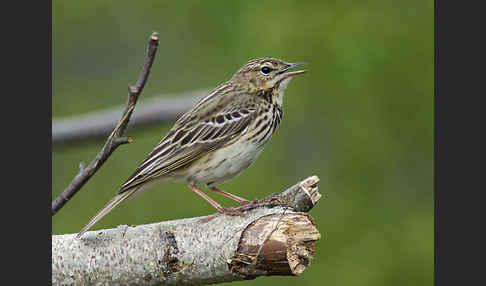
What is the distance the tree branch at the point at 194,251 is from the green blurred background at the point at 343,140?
2.61m

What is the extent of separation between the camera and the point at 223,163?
4.97 metres

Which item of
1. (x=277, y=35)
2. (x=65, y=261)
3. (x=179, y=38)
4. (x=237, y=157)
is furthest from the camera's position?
(x=179, y=38)

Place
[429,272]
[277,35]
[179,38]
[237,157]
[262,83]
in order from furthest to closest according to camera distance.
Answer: [179,38], [277,35], [429,272], [262,83], [237,157]

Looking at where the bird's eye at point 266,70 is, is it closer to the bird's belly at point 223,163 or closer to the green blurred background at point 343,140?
the bird's belly at point 223,163

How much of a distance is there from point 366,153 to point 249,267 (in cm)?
324

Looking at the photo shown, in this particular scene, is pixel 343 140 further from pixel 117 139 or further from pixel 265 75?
pixel 117 139

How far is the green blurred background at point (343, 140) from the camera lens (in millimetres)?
6492

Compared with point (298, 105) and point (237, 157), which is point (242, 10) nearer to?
point (298, 105)

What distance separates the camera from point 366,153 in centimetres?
663

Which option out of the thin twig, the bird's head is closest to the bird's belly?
the bird's head

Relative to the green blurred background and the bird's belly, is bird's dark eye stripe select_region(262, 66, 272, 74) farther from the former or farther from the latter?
the green blurred background

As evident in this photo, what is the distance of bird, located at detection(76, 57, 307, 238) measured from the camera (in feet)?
15.8

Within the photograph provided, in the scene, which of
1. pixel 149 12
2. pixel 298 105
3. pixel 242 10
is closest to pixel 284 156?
pixel 298 105

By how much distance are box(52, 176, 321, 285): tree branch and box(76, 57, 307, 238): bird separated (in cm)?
57
